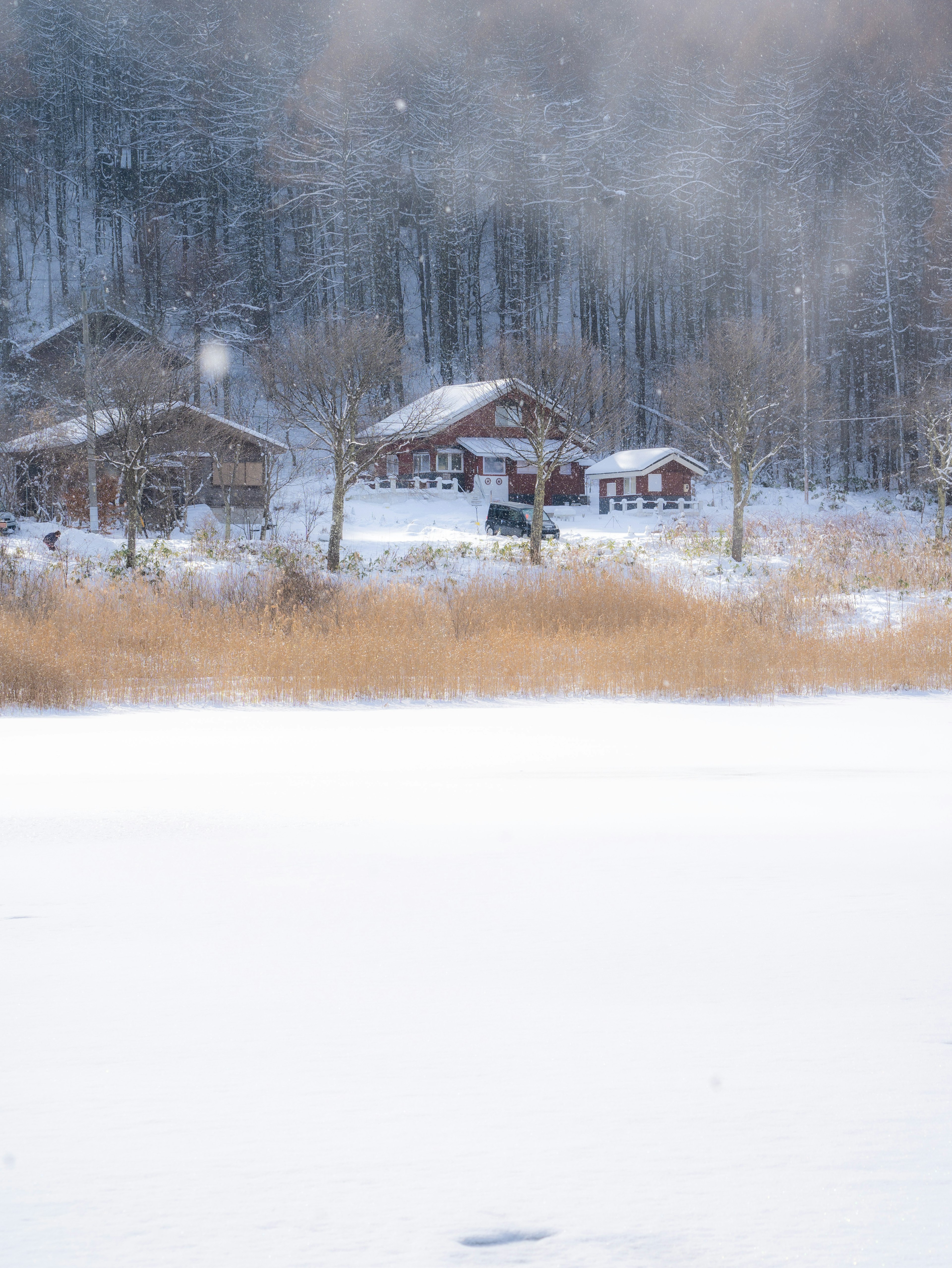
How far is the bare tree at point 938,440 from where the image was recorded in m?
31.8

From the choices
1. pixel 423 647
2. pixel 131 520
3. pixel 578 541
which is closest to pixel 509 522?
pixel 578 541

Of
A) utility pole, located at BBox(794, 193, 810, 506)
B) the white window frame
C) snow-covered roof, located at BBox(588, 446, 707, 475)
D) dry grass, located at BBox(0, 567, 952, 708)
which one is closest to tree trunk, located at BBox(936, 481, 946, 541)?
utility pole, located at BBox(794, 193, 810, 506)

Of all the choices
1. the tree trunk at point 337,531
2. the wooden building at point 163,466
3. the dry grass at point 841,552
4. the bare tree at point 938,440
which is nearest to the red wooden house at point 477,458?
the wooden building at point 163,466

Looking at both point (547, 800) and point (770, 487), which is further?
point (770, 487)

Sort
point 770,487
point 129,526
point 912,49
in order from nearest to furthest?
1. point 129,526
2. point 770,487
3. point 912,49

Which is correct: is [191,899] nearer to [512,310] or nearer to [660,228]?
[512,310]

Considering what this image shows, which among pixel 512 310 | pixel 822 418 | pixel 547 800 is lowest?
pixel 547 800

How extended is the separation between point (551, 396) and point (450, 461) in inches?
691

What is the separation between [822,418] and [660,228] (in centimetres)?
2094

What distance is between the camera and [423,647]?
480 inches

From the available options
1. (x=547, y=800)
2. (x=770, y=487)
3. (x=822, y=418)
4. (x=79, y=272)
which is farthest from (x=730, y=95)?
(x=547, y=800)

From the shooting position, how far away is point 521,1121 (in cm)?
212

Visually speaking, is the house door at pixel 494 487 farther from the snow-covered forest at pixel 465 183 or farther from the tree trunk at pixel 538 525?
the tree trunk at pixel 538 525

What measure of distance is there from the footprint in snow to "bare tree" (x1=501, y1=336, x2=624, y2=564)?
78.4 feet
